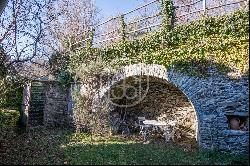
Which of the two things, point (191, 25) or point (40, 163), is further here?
point (191, 25)

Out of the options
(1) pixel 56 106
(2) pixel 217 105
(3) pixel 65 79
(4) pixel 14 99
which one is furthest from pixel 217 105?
(4) pixel 14 99

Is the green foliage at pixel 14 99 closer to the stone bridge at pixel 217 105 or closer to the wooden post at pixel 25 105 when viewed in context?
the wooden post at pixel 25 105

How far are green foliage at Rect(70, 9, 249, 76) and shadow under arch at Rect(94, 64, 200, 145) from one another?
0.21 metres

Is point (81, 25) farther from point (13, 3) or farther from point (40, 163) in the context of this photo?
point (40, 163)

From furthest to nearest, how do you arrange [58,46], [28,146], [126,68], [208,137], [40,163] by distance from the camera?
[58,46] < [126,68] < [28,146] < [208,137] < [40,163]

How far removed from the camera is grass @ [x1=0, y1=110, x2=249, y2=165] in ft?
25.3

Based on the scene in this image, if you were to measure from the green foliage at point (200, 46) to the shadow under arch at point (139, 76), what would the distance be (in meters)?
0.21

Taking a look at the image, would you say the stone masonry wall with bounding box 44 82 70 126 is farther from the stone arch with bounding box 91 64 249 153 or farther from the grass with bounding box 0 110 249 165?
the stone arch with bounding box 91 64 249 153

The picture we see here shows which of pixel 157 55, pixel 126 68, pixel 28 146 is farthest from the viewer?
pixel 126 68

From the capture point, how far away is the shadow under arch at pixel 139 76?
396 inches

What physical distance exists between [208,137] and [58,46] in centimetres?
1506

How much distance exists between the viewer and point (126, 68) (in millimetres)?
11477

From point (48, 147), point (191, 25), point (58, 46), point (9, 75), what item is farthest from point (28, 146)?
point (58, 46)

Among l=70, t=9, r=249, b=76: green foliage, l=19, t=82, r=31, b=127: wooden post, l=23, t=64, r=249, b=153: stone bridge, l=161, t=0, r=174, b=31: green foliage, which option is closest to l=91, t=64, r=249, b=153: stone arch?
l=23, t=64, r=249, b=153: stone bridge
